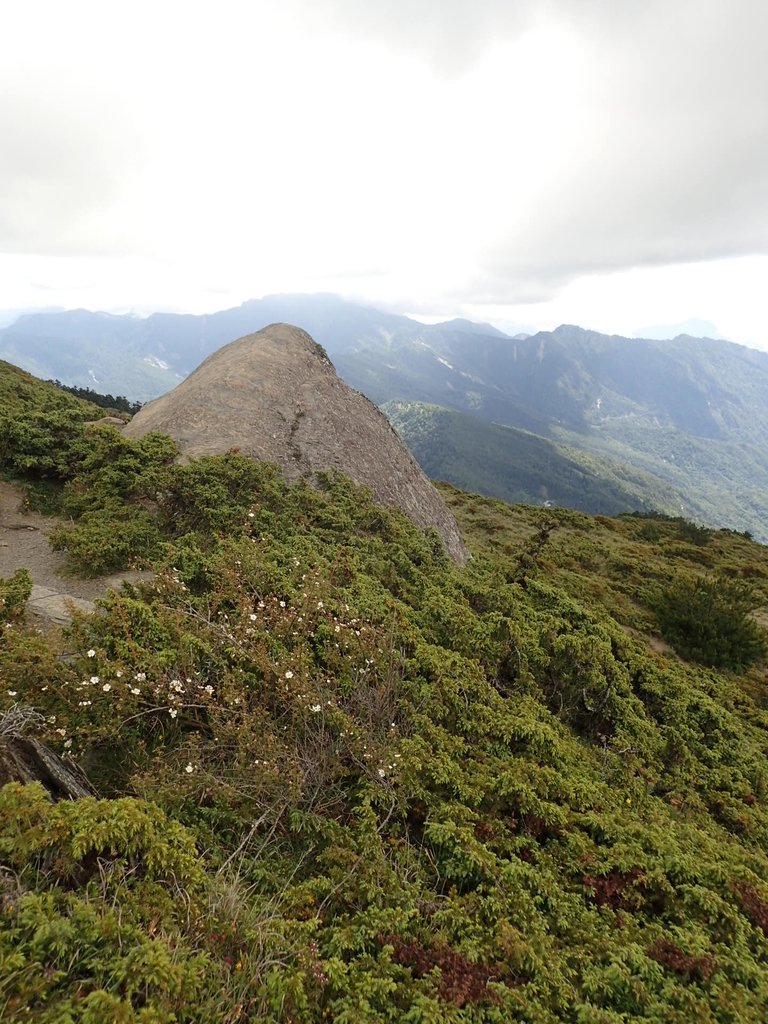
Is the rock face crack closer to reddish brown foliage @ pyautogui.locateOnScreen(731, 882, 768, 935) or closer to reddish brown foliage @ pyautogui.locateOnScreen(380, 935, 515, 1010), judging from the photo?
reddish brown foliage @ pyautogui.locateOnScreen(380, 935, 515, 1010)

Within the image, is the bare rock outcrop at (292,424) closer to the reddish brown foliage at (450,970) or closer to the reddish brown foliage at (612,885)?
the reddish brown foliage at (612,885)

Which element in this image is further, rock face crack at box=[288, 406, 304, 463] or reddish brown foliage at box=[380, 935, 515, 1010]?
rock face crack at box=[288, 406, 304, 463]

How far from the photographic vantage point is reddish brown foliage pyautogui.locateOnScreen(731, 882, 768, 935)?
498cm

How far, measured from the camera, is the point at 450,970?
4035 millimetres

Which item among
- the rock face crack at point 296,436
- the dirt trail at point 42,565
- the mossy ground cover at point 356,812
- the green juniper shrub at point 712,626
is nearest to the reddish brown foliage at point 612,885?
the mossy ground cover at point 356,812

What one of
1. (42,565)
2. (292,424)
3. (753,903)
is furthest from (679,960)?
(292,424)

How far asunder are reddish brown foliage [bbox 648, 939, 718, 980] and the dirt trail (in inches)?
314

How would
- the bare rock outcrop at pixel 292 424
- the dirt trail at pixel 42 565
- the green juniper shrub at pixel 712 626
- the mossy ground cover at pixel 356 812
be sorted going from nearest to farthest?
the mossy ground cover at pixel 356 812 → the dirt trail at pixel 42 565 → the green juniper shrub at pixel 712 626 → the bare rock outcrop at pixel 292 424

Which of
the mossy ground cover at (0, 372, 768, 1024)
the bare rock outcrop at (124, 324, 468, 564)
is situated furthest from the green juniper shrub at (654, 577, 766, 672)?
the bare rock outcrop at (124, 324, 468, 564)

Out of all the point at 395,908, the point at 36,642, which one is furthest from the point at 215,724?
the point at 395,908

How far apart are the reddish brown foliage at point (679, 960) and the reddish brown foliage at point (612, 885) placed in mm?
529

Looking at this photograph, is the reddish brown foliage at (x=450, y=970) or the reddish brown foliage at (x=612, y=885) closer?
the reddish brown foliage at (x=450, y=970)

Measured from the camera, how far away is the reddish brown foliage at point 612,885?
16.6 ft

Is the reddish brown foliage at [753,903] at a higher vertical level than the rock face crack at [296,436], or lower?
lower
